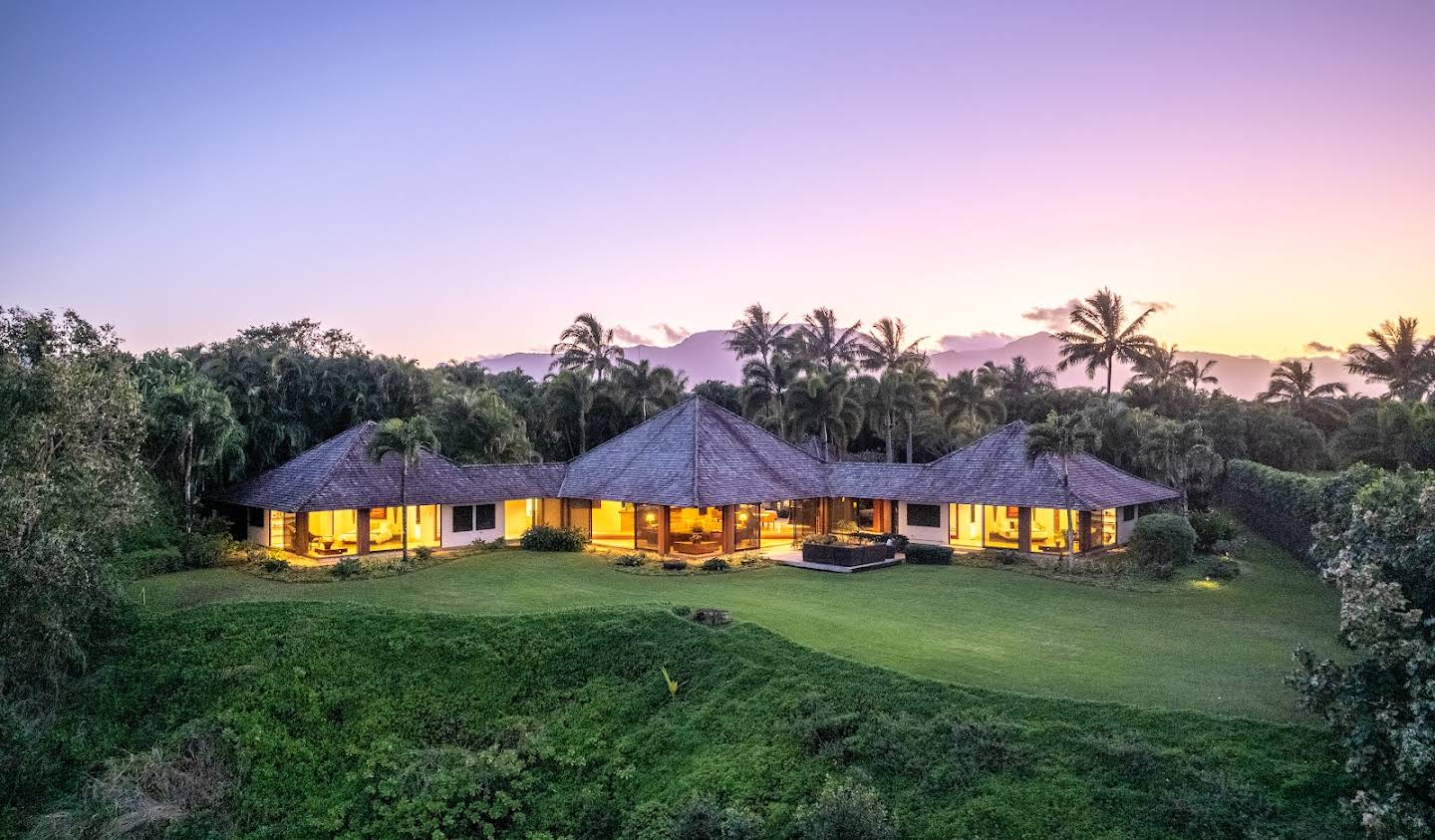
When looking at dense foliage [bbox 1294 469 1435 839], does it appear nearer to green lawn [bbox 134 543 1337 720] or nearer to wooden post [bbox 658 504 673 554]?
green lawn [bbox 134 543 1337 720]

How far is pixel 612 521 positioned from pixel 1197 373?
4733cm

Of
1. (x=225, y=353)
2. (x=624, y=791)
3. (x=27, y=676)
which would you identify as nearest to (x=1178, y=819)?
(x=624, y=791)

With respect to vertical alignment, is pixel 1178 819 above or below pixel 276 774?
above

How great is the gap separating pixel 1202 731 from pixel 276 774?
15032 mm

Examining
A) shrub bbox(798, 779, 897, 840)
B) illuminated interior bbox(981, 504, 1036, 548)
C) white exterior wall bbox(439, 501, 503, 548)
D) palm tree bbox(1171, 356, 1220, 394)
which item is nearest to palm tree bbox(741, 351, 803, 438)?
illuminated interior bbox(981, 504, 1036, 548)

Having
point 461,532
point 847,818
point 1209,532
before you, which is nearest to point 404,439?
point 461,532

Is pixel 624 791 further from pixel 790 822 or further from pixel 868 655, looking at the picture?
pixel 868 655

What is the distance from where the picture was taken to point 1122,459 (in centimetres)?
4062

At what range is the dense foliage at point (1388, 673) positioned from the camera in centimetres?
916

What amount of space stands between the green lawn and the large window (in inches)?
149

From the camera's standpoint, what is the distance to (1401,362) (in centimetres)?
4606

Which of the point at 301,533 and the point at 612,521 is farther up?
the point at 301,533

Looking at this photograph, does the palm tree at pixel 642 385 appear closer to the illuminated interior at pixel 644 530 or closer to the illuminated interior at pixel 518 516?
the illuminated interior at pixel 518 516

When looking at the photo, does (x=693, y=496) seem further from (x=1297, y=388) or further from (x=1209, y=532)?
(x=1297, y=388)
